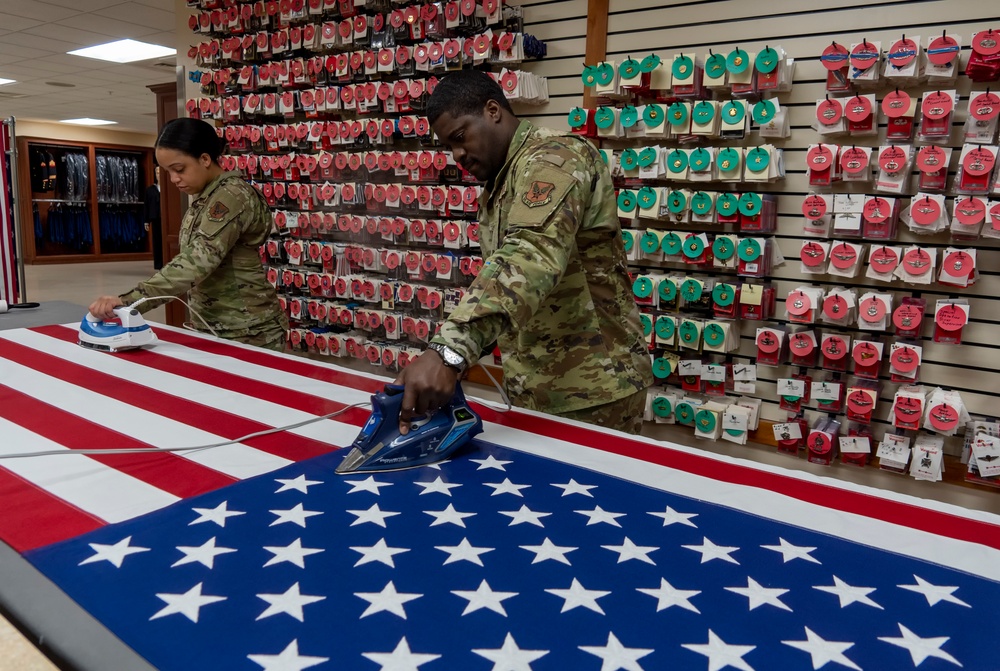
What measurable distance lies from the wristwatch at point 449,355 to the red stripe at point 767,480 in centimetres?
38

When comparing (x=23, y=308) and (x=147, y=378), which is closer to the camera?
(x=147, y=378)

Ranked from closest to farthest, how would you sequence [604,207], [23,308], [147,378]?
[604,207], [147,378], [23,308]

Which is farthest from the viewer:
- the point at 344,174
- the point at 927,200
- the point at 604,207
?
the point at 344,174

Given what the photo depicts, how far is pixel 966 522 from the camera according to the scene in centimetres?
126

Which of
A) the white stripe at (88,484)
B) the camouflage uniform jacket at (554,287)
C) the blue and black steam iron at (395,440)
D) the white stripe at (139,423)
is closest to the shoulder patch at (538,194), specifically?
the camouflage uniform jacket at (554,287)

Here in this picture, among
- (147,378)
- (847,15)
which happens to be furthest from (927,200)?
(147,378)

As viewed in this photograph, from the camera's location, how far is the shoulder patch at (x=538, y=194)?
1588 mm

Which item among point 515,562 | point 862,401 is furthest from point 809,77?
point 515,562

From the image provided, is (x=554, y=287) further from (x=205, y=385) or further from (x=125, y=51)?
(x=125, y=51)

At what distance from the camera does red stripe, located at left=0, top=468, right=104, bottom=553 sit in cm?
114

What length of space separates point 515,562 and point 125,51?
9996mm

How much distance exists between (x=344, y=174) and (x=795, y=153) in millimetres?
2822

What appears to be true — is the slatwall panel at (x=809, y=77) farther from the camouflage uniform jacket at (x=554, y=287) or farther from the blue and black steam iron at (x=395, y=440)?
the blue and black steam iron at (x=395, y=440)

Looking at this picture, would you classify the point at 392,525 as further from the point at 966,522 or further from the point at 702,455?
the point at 966,522
